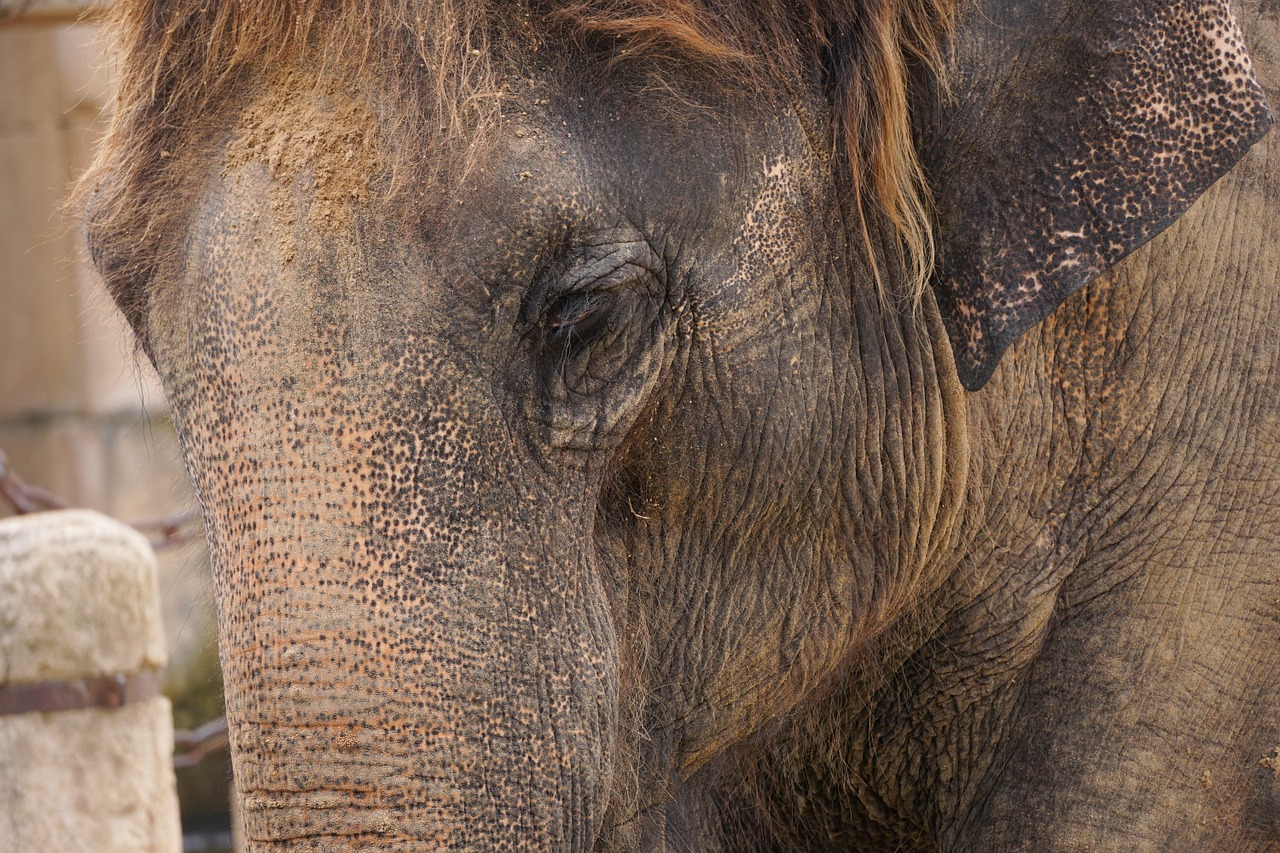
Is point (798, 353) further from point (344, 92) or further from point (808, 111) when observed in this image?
point (344, 92)

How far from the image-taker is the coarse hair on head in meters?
1.59

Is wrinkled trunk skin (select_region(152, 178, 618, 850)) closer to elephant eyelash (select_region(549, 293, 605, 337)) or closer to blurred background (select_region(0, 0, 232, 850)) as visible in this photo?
elephant eyelash (select_region(549, 293, 605, 337))

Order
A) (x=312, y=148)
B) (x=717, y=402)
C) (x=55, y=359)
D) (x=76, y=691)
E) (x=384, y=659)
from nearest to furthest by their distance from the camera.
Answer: (x=384, y=659) → (x=312, y=148) → (x=717, y=402) → (x=76, y=691) → (x=55, y=359)

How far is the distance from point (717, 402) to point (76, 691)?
2.42 meters

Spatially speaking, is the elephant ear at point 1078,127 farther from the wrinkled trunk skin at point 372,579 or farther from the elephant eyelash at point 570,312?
the wrinkled trunk skin at point 372,579

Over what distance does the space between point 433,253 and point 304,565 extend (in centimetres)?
33

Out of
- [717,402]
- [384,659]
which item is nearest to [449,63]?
[717,402]

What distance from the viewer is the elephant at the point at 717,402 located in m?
1.53

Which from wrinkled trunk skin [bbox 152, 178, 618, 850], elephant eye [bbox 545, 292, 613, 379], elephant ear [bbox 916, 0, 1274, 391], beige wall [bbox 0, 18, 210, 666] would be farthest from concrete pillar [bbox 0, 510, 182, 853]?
beige wall [bbox 0, 18, 210, 666]

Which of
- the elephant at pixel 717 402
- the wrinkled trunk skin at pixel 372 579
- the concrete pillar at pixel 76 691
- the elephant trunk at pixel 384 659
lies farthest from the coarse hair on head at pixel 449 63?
the concrete pillar at pixel 76 691

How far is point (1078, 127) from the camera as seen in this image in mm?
1835

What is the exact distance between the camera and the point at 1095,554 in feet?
6.89

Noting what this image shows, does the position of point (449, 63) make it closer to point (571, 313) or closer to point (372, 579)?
point (571, 313)

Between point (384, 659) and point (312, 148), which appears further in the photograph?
point (312, 148)
